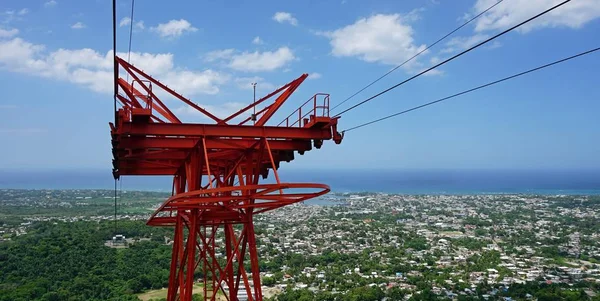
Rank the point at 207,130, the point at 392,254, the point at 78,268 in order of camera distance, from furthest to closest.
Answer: the point at 392,254 → the point at 78,268 → the point at 207,130

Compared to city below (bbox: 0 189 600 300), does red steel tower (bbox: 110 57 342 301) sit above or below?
above

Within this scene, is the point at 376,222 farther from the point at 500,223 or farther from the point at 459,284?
the point at 459,284

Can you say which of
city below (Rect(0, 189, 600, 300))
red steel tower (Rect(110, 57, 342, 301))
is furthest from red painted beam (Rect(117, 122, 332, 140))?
city below (Rect(0, 189, 600, 300))

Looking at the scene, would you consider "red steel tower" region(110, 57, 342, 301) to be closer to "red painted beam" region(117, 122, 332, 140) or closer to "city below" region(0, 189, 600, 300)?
"red painted beam" region(117, 122, 332, 140)

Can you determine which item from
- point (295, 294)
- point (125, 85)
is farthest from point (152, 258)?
point (125, 85)

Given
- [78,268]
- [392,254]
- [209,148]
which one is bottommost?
[392,254]

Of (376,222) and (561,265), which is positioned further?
(376,222)

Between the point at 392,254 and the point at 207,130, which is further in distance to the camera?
the point at 392,254

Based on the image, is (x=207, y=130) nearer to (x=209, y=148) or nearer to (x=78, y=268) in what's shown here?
(x=209, y=148)

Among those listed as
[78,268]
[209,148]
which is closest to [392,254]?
[78,268]
